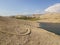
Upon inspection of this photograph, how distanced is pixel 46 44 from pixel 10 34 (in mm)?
4872

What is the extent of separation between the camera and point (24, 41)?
16.6 metres

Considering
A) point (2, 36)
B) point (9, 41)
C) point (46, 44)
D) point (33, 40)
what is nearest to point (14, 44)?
point (9, 41)

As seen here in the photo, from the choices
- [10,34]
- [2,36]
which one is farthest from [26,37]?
[2,36]

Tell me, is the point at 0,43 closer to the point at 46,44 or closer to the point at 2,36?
the point at 2,36

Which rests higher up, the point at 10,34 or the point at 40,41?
the point at 10,34

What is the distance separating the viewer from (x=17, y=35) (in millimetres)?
17500

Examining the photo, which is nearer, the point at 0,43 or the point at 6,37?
the point at 0,43

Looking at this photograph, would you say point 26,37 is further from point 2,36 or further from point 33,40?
point 2,36

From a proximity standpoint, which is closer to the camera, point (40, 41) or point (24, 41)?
point (24, 41)

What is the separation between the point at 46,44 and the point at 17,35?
399 cm

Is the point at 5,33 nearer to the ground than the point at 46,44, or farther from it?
farther from it

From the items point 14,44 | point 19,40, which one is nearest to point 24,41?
point 19,40

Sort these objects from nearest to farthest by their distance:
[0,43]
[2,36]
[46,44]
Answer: [0,43]
[2,36]
[46,44]

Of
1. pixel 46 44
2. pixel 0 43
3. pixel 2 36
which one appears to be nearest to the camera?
pixel 0 43
